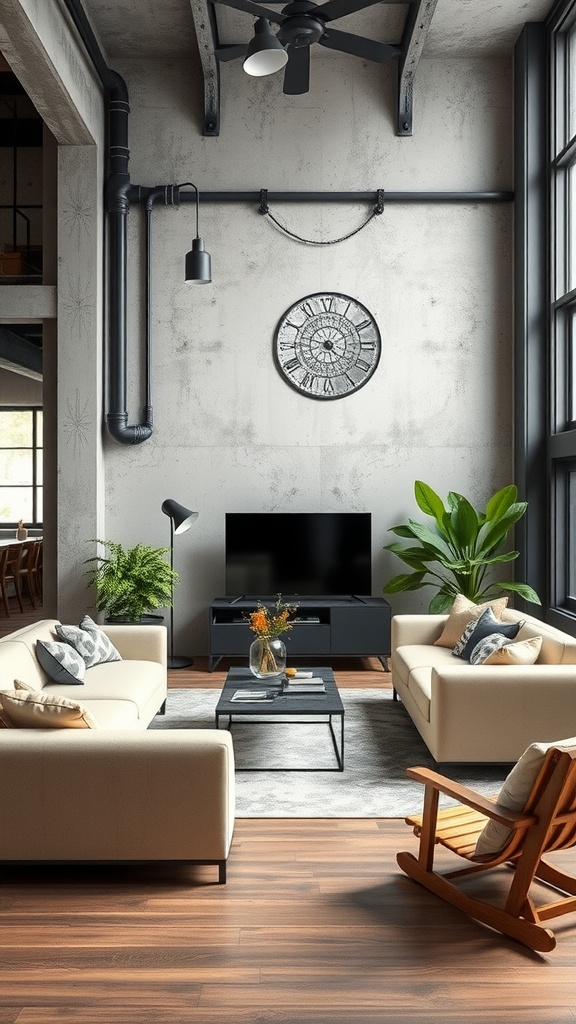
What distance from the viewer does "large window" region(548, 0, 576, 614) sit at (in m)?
6.74

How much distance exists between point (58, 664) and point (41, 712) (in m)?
1.26

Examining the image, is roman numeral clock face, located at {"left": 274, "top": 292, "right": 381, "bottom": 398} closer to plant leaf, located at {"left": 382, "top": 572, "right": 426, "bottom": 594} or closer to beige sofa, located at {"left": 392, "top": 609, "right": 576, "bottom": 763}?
plant leaf, located at {"left": 382, "top": 572, "right": 426, "bottom": 594}

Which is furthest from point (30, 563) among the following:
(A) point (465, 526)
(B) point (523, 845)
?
(B) point (523, 845)

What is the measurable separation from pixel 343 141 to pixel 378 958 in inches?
254

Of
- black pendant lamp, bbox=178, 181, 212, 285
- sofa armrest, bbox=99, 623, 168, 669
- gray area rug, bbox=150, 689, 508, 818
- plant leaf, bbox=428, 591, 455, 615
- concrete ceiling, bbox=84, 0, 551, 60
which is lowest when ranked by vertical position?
gray area rug, bbox=150, 689, 508, 818

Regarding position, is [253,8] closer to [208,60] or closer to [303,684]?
[208,60]

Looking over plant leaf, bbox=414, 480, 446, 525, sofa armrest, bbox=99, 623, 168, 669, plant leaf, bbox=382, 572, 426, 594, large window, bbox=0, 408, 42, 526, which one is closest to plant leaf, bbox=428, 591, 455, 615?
plant leaf, bbox=382, 572, 426, 594

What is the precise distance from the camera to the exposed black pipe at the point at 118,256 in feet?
23.2

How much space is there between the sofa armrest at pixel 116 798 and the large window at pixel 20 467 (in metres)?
10.8

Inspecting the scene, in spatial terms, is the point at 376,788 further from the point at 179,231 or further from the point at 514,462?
the point at 179,231

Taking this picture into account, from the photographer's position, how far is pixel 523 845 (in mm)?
2746

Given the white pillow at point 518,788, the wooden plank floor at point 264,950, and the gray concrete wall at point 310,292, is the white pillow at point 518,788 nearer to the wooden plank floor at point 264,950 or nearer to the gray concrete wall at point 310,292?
the wooden plank floor at point 264,950

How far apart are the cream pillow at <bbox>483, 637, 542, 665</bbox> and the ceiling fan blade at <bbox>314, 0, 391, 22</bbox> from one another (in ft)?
10.8

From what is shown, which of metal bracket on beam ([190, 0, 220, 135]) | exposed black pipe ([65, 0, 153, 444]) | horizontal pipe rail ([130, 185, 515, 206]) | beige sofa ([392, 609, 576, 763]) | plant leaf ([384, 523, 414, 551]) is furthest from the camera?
horizontal pipe rail ([130, 185, 515, 206])
